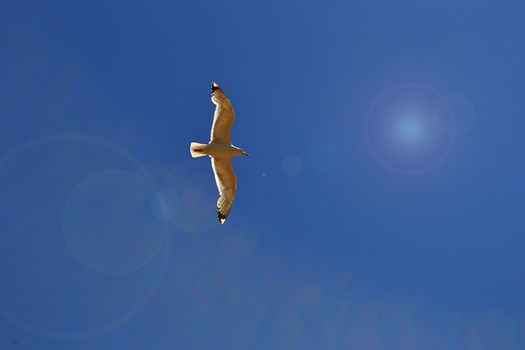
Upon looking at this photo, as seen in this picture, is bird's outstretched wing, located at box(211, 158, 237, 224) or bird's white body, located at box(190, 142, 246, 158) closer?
bird's white body, located at box(190, 142, 246, 158)

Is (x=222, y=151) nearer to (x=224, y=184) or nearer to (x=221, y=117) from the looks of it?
(x=221, y=117)

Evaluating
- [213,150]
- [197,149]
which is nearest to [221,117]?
[213,150]

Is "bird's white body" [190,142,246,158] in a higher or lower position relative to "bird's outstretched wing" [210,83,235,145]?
lower

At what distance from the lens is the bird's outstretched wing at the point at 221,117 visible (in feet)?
74.2

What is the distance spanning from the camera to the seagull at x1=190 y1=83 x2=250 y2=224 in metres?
22.7

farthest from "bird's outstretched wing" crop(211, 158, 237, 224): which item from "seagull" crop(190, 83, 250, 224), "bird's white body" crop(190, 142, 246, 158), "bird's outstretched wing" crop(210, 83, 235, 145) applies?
"bird's outstretched wing" crop(210, 83, 235, 145)

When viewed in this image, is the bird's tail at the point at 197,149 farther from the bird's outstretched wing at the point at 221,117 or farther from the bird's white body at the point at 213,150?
the bird's outstretched wing at the point at 221,117

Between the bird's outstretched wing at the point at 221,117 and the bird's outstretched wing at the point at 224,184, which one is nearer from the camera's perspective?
the bird's outstretched wing at the point at 221,117

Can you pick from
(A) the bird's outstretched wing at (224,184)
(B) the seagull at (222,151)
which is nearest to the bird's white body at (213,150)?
(B) the seagull at (222,151)

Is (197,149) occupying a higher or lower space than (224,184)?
higher

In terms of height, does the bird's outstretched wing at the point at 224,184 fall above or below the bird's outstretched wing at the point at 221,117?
below

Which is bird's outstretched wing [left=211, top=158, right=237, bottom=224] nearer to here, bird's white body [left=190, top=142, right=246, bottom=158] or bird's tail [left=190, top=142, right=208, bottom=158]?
bird's white body [left=190, top=142, right=246, bottom=158]

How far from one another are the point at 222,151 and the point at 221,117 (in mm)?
1517

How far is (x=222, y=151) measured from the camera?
23.5m
